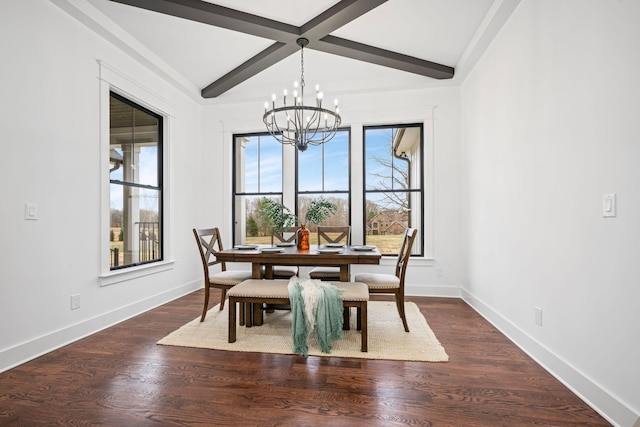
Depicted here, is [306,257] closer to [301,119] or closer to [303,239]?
[303,239]

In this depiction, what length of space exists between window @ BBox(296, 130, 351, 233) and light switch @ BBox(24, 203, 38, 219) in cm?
293

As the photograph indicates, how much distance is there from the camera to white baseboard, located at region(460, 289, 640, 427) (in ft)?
5.11

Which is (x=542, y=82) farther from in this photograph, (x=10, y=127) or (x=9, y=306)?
(x=9, y=306)

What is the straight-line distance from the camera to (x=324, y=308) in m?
2.44

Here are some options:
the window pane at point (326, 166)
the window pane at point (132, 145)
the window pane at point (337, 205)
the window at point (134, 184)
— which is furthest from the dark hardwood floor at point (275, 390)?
the window pane at point (326, 166)

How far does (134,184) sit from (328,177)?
96.5 inches

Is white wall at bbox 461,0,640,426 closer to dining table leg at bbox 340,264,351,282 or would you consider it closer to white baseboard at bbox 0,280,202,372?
dining table leg at bbox 340,264,351,282

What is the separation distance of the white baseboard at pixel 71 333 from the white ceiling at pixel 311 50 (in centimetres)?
263

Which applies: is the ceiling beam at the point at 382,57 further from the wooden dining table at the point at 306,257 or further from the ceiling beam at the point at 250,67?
the wooden dining table at the point at 306,257

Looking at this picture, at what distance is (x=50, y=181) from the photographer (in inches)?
100

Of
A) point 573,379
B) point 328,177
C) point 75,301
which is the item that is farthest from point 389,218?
point 75,301

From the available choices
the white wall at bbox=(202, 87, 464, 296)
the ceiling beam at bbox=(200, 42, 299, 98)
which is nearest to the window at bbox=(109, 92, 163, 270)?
the ceiling beam at bbox=(200, 42, 299, 98)

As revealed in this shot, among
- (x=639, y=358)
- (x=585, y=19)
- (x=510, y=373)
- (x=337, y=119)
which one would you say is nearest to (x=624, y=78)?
(x=585, y=19)

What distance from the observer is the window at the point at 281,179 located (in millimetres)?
4621
